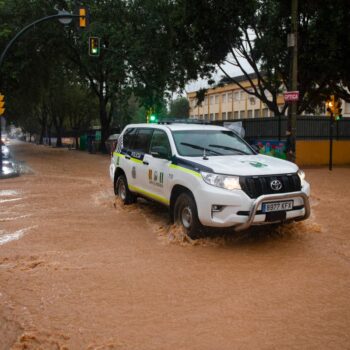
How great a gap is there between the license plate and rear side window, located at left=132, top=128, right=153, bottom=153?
316 centimetres

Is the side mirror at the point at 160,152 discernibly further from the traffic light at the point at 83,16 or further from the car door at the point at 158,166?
the traffic light at the point at 83,16

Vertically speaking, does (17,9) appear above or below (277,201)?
above

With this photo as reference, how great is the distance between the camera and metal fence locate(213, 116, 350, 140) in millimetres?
22312

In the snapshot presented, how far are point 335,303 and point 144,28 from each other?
2511 centimetres

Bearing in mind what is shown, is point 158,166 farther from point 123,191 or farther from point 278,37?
point 278,37

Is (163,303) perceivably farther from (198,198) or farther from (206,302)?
(198,198)

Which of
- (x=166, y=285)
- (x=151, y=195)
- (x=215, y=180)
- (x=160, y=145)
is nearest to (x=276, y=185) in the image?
(x=215, y=180)

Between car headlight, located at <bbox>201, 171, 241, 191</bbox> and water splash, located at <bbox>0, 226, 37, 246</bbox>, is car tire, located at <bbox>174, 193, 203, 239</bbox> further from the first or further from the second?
water splash, located at <bbox>0, 226, 37, 246</bbox>

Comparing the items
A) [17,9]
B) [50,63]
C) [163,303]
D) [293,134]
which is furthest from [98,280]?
[50,63]

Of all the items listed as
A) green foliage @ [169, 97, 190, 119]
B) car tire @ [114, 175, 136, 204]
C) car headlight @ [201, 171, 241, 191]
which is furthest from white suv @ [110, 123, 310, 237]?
green foliage @ [169, 97, 190, 119]

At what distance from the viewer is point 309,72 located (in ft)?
75.8

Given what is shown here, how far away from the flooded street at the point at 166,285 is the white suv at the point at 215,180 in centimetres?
52

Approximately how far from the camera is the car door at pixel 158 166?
7.99 meters

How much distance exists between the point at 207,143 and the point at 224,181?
5.27ft
